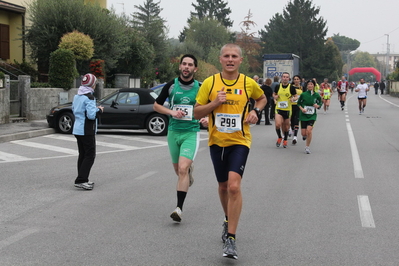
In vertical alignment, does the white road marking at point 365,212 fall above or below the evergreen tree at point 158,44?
below

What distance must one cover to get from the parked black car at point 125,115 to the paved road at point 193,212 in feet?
13.6

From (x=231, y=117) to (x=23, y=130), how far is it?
41.6 ft

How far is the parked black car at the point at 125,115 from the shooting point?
673 inches

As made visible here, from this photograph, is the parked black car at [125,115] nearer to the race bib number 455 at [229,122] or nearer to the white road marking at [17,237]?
the white road marking at [17,237]

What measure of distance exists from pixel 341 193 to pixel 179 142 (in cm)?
290

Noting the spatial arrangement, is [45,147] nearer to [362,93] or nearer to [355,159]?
[355,159]

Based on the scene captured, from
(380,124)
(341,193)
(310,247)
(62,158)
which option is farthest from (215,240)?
(380,124)

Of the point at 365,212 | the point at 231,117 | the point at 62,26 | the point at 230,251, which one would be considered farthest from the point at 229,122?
the point at 62,26

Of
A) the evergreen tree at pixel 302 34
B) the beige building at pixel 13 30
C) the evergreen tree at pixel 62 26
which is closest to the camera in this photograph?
the evergreen tree at pixel 62 26

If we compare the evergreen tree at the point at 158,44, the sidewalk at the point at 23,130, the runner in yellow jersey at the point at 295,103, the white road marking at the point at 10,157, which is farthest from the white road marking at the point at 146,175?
the evergreen tree at the point at 158,44

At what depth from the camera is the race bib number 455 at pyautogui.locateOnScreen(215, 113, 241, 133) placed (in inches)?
209

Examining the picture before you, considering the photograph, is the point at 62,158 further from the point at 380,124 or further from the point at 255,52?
the point at 255,52

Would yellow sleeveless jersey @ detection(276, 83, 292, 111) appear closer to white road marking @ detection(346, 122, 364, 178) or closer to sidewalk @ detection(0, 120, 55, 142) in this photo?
white road marking @ detection(346, 122, 364, 178)

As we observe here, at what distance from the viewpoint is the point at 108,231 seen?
6023 mm
